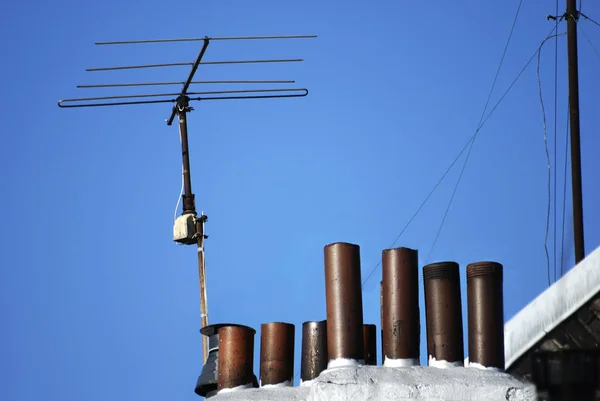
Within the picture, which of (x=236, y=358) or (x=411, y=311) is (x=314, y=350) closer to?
(x=236, y=358)

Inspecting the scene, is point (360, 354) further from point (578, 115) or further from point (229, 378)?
point (578, 115)

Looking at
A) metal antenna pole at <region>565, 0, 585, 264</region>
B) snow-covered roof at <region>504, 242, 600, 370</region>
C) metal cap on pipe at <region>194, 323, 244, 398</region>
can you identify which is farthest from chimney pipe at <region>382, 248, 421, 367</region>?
metal antenna pole at <region>565, 0, 585, 264</region>

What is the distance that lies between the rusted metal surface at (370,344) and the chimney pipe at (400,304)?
25.1 inches

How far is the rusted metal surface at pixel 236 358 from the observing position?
682 cm

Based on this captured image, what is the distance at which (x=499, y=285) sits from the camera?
634 cm

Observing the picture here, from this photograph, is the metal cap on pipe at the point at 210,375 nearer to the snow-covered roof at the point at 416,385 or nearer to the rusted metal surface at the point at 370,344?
the rusted metal surface at the point at 370,344

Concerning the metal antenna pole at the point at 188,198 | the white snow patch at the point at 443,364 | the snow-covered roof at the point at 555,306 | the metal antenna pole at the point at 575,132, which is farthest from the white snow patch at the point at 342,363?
the metal antenna pole at the point at 188,198

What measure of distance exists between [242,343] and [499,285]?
1.64 m

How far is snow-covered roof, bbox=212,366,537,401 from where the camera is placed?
227 inches

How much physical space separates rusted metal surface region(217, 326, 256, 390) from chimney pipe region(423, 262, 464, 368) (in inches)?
46.8

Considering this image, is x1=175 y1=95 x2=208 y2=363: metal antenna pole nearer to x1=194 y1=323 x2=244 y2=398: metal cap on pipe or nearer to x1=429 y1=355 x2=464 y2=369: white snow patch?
x1=194 y1=323 x2=244 y2=398: metal cap on pipe

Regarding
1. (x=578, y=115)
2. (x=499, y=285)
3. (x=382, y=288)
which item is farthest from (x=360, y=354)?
(x=578, y=115)

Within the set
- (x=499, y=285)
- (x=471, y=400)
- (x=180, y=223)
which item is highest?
(x=180, y=223)

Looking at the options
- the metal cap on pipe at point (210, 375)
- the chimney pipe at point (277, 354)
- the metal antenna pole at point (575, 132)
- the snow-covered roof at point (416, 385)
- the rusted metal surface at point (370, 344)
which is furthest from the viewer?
the metal antenna pole at point (575, 132)
